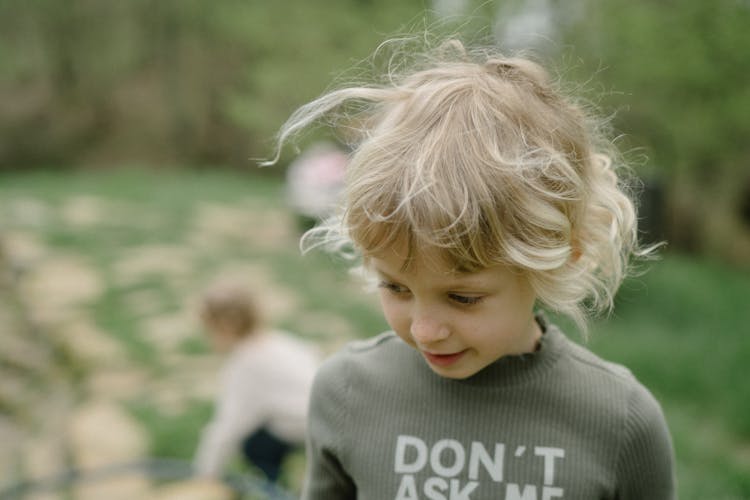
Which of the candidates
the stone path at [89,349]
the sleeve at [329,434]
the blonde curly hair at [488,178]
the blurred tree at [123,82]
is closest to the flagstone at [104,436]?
the stone path at [89,349]

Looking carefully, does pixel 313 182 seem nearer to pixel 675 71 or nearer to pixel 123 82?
pixel 675 71

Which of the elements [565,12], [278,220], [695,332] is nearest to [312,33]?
[278,220]

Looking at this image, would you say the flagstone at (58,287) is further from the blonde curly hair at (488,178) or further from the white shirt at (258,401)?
the blonde curly hair at (488,178)

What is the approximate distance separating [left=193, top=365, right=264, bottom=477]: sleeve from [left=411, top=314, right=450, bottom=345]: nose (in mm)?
2039

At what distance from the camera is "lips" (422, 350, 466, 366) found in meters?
1.01

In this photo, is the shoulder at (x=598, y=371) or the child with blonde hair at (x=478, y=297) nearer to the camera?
the child with blonde hair at (x=478, y=297)

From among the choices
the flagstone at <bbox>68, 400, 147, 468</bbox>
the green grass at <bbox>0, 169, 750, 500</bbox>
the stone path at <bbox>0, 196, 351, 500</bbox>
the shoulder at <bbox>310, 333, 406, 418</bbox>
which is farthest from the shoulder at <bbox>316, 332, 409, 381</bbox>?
the flagstone at <bbox>68, 400, 147, 468</bbox>

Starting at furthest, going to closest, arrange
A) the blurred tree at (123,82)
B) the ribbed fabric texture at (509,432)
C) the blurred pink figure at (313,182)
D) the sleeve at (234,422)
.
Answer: the blurred tree at (123,82), the blurred pink figure at (313,182), the sleeve at (234,422), the ribbed fabric texture at (509,432)

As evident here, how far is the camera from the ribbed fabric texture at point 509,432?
1034mm

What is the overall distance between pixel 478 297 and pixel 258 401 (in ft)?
6.78

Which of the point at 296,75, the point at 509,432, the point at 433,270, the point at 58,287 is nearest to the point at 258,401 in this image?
the point at 509,432

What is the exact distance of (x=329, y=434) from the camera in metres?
1.14

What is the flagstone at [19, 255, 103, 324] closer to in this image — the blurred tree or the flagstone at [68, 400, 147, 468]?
the flagstone at [68, 400, 147, 468]

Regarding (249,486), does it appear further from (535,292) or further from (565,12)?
(565,12)
